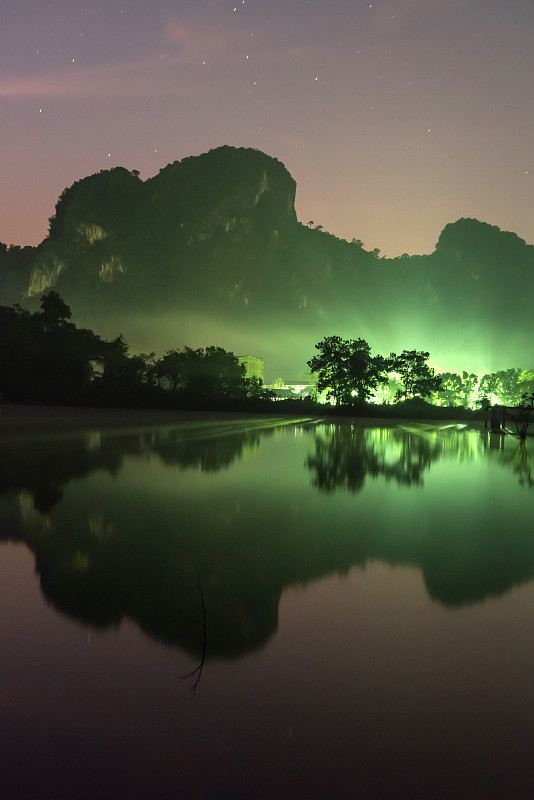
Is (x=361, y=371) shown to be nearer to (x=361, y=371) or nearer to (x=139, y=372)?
(x=361, y=371)

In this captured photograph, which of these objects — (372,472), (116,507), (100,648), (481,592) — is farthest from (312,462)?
(100,648)

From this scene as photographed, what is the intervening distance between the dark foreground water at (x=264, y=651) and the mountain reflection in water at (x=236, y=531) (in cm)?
3

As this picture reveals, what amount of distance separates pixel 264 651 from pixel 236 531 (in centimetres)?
262

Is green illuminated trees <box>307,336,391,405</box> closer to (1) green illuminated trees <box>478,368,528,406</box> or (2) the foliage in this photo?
(2) the foliage

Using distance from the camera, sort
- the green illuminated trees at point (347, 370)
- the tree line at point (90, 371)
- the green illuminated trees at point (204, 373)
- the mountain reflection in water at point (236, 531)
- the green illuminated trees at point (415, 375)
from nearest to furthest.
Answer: the mountain reflection in water at point (236, 531)
the tree line at point (90, 371)
the green illuminated trees at point (347, 370)
the green illuminated trees at point (204, 373)
the green illuminated trees at point (415, 375)

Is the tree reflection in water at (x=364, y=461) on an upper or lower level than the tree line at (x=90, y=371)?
lower

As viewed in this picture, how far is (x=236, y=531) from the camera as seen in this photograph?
542 cm

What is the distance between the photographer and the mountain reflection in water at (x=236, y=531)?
3479mm

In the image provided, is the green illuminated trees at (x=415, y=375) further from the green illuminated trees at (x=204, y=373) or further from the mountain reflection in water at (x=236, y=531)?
the mountain reflection in water at (x=236, y=531)

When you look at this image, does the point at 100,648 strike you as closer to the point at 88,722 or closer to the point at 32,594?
the point at 88,722

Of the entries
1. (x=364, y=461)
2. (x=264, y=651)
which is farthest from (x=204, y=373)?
(x=264, y=651)

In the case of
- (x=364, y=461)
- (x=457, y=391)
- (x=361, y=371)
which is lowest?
(x=364, y=461)

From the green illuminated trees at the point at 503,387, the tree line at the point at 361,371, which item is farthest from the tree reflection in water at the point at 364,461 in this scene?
the green illuminated trees at the point at 503,387

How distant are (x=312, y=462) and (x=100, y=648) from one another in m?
9.00
